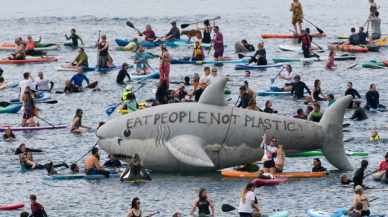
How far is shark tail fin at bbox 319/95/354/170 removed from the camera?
48906 millimetres

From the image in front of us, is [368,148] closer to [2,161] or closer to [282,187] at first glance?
[282,187]

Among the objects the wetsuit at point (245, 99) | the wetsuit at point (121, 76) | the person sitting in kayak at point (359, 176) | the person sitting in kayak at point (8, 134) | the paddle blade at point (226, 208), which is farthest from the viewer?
the wetsuit at point (121, 76)

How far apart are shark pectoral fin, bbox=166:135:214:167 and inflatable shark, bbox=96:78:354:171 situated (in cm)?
5

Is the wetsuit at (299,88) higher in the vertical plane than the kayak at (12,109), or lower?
higher

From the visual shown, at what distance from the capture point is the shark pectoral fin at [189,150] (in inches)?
1871

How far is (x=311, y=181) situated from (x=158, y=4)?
10325 centimetres

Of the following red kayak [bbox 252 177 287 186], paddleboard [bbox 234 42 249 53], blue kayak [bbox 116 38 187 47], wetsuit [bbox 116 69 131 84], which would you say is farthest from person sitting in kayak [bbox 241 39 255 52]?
red kayak [bbox 252 177 287 186]

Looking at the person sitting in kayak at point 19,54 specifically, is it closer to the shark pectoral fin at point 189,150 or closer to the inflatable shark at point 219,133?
the inflatable shark at point 219,133

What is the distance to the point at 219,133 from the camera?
4894 centimetres

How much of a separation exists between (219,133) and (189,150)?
72.0 inches

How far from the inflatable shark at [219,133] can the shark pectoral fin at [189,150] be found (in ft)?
0.17

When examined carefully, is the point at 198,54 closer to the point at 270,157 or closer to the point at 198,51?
the point at 198,51

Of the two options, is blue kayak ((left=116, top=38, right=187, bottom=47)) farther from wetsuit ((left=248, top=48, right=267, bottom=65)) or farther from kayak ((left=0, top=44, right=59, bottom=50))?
wetsuit ((left=248, top=48, right=267, bottom=65))

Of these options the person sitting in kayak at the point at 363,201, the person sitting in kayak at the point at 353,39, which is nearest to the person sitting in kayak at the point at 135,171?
the person sitting in kayak at the point at 363,201
